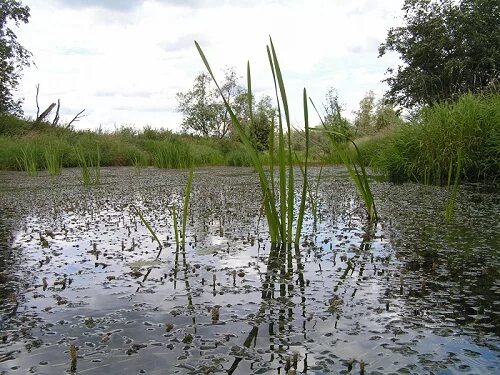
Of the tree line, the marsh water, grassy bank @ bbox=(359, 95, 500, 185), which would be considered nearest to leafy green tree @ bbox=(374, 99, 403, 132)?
the tree line

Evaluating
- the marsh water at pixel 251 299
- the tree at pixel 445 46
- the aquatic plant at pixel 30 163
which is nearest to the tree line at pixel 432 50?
the tree at pixel 445 46

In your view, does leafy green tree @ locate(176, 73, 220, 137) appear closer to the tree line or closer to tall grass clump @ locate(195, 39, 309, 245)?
the tree line

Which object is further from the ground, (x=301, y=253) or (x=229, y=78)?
(x=229, y=78)

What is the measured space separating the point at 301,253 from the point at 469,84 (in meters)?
19.9

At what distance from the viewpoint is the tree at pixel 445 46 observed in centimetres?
1917

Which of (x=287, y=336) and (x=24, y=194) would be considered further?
(x=24, y=194)

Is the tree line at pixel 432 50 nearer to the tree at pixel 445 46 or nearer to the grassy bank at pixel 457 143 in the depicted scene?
the tree at pixel 445 46

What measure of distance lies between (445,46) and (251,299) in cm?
2160

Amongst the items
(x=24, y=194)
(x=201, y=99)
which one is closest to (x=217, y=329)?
(x=24, y=194)

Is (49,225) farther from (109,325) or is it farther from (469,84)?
(469,84)

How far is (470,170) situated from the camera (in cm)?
637

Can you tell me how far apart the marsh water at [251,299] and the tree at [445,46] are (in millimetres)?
17710

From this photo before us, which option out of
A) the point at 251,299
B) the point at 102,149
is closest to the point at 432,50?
the point at 102,149

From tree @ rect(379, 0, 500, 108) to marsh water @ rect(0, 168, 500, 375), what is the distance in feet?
58.1
